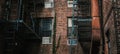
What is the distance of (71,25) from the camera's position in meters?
17.9

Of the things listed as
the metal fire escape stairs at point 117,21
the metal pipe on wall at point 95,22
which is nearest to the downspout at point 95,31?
the metal pipe on wall at point 95,22

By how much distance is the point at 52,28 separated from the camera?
18.0 meters

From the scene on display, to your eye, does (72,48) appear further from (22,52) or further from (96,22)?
(96,22)

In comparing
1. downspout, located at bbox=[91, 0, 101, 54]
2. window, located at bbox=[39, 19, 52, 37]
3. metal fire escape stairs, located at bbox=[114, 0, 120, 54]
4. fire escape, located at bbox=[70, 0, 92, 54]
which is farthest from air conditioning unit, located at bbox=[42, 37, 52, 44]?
downspout, located at bbox=[91, 0, 101, 54]

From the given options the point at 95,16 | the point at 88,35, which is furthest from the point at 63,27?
the point at 95,16

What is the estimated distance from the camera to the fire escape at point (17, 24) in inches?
603

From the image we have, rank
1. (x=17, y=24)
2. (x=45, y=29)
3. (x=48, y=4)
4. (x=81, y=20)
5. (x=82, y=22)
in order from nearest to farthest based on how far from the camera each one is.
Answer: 1. (x=17, y=24)
2. (x=81, y=20)
3. (x=82, y=22)
4. (x=45, y=29)
5. (x=48, y=4)

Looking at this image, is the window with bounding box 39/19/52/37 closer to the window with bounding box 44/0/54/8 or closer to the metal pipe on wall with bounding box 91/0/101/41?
the window with bounding box 44/0/54/8

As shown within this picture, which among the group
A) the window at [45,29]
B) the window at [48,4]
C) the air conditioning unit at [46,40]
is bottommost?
the air conditioning unit at [46,40]

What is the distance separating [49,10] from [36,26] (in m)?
1.18

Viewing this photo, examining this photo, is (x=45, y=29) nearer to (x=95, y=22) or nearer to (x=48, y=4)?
(x=48, y=4)

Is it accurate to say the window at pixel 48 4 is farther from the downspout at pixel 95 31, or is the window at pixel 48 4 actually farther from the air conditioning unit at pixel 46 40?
the downspout at pixel 95 31

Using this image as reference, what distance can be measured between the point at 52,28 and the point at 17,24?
3.25 m

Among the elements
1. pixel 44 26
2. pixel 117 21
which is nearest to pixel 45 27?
pixel 44 26
